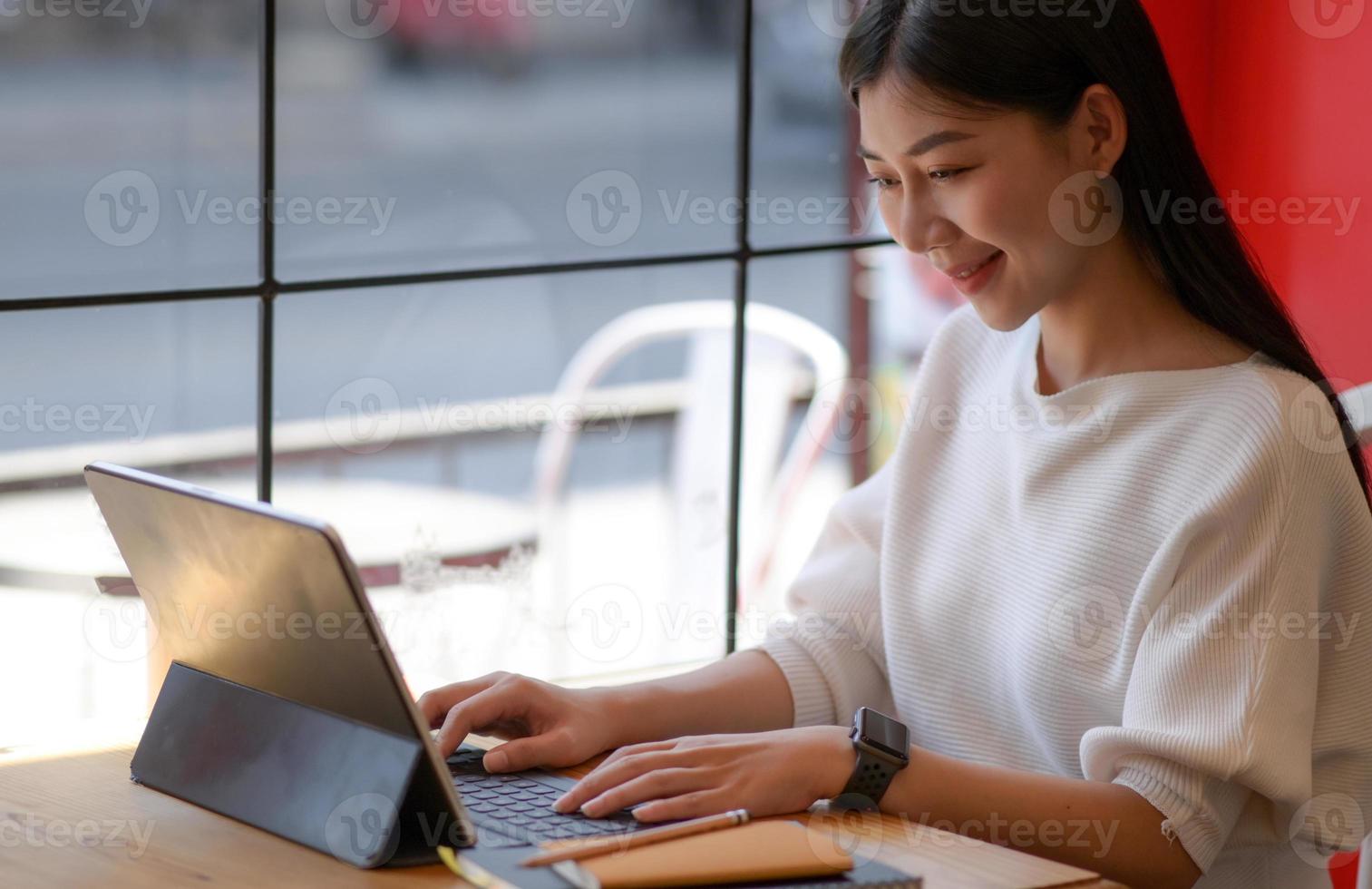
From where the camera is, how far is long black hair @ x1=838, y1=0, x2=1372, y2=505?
4.42ft

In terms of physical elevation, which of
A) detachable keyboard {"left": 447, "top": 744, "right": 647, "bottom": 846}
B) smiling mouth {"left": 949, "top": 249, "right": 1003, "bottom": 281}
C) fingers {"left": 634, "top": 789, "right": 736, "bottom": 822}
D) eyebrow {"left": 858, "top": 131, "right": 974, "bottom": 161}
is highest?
eyebrow {"left": 858, "top": 131, "right": 974, "bottom": 161}

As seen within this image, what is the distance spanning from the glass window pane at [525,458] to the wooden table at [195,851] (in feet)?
1.69

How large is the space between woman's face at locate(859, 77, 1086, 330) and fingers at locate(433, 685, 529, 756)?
0.52 metres

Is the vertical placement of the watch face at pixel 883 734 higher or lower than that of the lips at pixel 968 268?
lower

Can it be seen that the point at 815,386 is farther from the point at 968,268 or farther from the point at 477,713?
the point at 477,713

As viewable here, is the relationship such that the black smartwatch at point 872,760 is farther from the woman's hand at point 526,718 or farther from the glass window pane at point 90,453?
the glass window pane at point 90,453

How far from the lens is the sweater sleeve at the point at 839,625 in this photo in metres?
1.56

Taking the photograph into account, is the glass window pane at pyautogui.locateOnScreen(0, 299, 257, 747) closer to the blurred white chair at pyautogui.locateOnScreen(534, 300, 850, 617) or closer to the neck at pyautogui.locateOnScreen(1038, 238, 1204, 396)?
the blurred white chair at pyautogui.locateOnScreen(534, 300, 850, 617)

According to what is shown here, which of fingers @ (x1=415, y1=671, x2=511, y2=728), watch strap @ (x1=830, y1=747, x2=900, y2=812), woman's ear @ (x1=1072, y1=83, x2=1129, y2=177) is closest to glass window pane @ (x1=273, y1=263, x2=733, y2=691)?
fingers @ (x1=415, y1=671, x2=511, y2=728)

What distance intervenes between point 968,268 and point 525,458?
74 centimetres

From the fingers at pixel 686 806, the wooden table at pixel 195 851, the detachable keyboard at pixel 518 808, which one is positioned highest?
the fingers at pixel 686 806

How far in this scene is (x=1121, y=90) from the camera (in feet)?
4.50

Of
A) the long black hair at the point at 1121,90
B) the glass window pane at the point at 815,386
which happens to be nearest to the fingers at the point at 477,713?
the long black hair at the point at 1121,90

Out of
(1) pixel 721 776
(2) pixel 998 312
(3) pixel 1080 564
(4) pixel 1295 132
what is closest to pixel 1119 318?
(2) pixel 998 312
